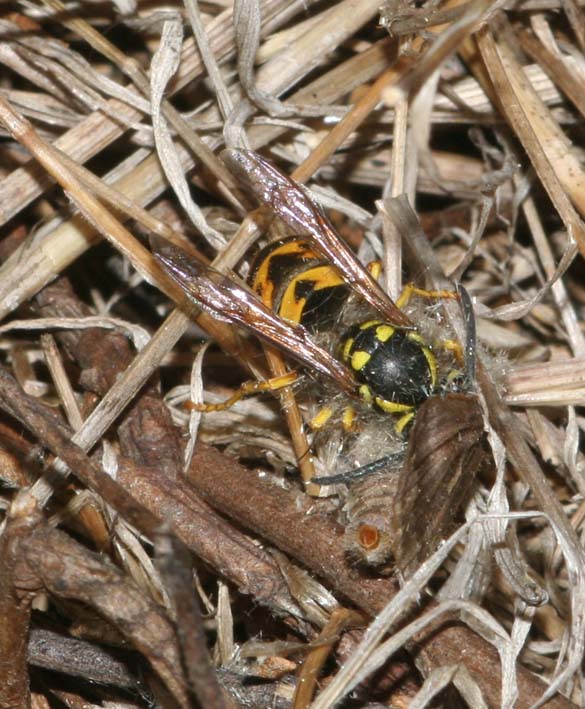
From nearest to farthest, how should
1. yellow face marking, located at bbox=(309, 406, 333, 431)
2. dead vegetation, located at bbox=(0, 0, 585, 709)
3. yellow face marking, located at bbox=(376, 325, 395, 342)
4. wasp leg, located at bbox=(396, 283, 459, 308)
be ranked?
dead vegetation, located at bbox=(0, 0, 585, 709), yellow face marking, located at bbox=(309, 406, 333, 431), wasp leg, located at bbox=(396, 283, 459, 308), yellow face marking, located at bbox=(376, 325, 395, 342)

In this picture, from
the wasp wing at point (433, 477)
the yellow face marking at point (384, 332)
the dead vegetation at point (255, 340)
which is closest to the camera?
the wasp wing at point (433, 477)

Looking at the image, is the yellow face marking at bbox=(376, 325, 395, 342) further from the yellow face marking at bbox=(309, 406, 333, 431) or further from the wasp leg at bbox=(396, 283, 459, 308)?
Result: the yellow face marking at bbox=(309, 406, 333, 431)

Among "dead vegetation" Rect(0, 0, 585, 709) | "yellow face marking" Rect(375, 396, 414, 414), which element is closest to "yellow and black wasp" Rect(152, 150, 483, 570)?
"yellow face marking" Rect(375, 396, 414, 414)

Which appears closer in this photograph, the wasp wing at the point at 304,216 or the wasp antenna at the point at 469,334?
the wasp antenna at the point at 469,334

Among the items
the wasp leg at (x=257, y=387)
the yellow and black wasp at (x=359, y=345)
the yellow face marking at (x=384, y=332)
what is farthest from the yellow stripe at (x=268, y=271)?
the yellow face marking at (x=384, y=332)

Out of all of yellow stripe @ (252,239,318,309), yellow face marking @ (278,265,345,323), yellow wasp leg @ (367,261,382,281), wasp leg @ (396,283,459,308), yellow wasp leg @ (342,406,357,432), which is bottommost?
yellow wasp leg @ (342,406,357,432)

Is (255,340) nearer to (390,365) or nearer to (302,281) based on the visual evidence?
(302,281)

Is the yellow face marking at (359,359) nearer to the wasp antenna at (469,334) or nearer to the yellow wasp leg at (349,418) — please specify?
the yellow wasp leg at (349,418)
